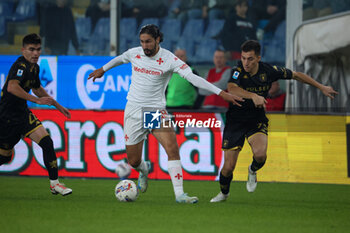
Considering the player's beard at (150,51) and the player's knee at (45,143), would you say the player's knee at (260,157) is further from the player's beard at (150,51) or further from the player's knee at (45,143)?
the player's knee at (45,143)

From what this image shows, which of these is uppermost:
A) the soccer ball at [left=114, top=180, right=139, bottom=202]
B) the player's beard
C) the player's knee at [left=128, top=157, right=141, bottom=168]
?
the player's beard

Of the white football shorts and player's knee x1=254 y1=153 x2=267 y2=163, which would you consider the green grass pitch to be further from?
the white football shorts

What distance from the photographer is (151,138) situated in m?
13.1

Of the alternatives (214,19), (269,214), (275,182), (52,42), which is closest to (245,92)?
(269,214)

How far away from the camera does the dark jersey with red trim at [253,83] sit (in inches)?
374

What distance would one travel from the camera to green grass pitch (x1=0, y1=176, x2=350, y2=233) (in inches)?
285

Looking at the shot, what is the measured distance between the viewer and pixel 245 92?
30.3ft

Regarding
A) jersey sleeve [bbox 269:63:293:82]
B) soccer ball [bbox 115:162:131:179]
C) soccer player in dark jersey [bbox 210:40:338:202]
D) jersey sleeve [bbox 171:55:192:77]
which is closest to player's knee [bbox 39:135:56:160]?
soccer ball [bbox 115:162:131:179]

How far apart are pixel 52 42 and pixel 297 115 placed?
488 cm

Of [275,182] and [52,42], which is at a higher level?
[52,42]

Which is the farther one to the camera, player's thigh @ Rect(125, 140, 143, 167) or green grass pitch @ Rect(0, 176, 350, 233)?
player's thigh @ Rect(125, 140, 143, 167)

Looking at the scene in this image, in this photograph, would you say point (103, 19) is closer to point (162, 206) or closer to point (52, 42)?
point (52, 42)

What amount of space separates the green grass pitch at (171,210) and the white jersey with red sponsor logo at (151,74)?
1.29 metres

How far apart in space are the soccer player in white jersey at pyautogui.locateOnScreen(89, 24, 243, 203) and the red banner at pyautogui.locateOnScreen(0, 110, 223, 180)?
3.50 meters
